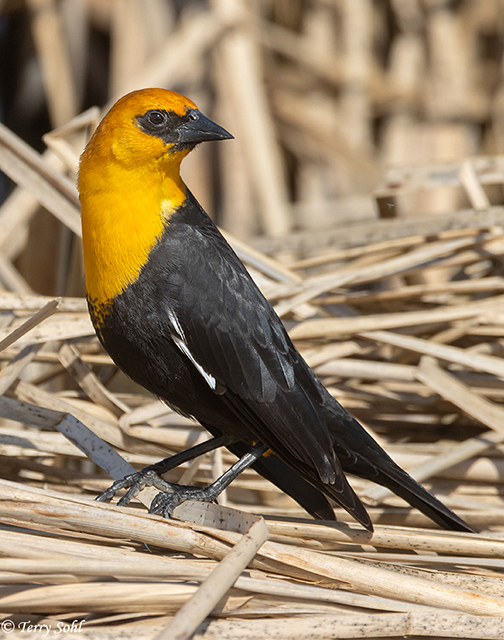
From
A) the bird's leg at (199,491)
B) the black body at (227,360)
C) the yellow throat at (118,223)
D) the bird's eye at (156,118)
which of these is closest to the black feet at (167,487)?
the bird's leg at (199,491)

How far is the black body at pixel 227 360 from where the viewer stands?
199cm

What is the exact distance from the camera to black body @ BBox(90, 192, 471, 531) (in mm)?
1989

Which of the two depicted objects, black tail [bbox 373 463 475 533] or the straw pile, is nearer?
the straw pile

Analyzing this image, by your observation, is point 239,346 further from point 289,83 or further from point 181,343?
point 289,83

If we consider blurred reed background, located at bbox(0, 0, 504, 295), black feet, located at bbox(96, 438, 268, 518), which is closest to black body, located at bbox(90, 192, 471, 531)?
black feet, located at bbox(96, 438, 268, 518)

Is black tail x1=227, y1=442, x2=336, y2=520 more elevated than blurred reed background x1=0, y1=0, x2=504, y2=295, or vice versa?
blurred reed background x1=0, y1=0, x2=504, y2=295

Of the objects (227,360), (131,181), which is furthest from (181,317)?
(131,181)

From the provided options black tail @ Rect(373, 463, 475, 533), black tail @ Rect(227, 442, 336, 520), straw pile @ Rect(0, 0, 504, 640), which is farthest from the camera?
black tail @ Rect(227, 442, 336, 520)

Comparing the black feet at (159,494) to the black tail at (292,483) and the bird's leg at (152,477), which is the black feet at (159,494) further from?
the black tail at (292,483)

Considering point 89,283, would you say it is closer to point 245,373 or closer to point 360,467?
point 245,373

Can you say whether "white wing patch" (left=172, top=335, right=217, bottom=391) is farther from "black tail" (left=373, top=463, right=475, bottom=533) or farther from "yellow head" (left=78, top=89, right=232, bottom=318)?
"black tail" (left=373, top=463, right=475, bottom=533)

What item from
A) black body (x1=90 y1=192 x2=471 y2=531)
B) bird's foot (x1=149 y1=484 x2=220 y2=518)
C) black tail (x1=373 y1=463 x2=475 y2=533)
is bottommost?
black tail (x1=373 y1=463 x2=475 y2=533)

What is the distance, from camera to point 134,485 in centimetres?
208

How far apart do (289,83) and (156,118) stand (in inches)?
150
